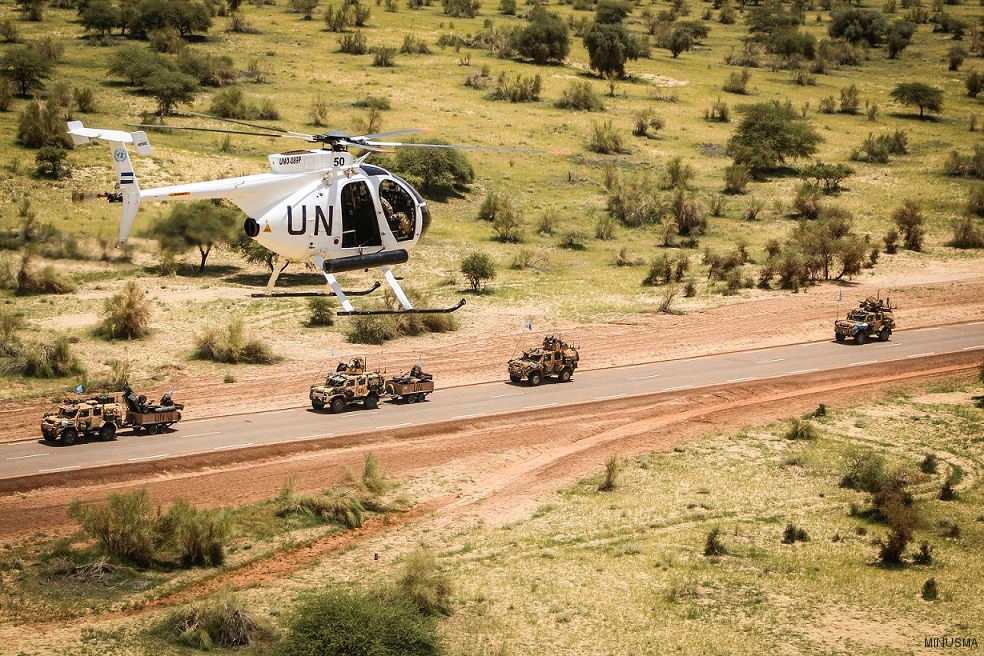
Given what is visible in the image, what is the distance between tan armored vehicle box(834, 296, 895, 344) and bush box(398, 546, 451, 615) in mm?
28984

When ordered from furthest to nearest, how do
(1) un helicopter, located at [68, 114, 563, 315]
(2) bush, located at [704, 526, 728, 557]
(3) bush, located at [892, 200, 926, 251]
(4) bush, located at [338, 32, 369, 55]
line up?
(4) bush, located at [338, 32, 369, 55], (3) bush, located at [892, 200, 926, 251], (2) bush, located at [704, 526, 728, 557], (1) un helicopter, located at [68, 114, 563, 315]

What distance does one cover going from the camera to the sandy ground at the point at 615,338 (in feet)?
133

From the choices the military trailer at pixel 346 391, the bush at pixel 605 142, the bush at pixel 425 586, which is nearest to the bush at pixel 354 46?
the bush at pixel 605 142

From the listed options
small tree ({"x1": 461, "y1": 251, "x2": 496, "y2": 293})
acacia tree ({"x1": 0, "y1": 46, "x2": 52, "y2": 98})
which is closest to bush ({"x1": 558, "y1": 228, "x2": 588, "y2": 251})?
small tree ({"x1": 461, "y1": 251, "x2": 496, "y2": 293})

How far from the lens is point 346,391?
128ft

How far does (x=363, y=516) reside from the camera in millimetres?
31375

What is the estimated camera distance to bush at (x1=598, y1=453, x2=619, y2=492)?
34219 mm

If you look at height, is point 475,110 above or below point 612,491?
above

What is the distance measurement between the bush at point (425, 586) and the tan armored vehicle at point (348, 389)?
11.9m

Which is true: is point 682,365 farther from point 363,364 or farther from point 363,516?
point 363,516

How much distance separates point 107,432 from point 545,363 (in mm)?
16193

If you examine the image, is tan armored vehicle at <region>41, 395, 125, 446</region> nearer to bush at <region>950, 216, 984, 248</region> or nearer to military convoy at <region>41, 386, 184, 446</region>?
military convoy at <region>41, 386, 184, 446</region>

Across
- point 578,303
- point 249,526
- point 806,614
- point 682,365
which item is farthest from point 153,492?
point 578,303

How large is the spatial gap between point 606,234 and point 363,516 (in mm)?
36715
